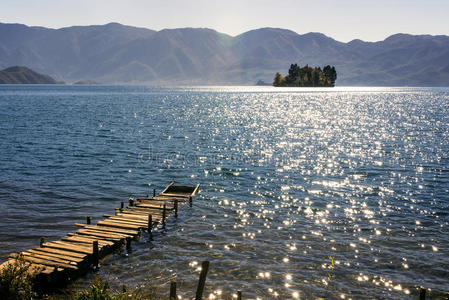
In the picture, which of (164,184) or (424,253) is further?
(164,184)

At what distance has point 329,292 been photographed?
18.6 meters

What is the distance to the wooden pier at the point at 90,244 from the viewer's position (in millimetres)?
18172

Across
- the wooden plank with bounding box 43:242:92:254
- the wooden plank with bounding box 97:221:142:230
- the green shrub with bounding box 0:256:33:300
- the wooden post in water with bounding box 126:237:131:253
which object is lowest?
the wooden post in water with bounding box 126:237:131:253

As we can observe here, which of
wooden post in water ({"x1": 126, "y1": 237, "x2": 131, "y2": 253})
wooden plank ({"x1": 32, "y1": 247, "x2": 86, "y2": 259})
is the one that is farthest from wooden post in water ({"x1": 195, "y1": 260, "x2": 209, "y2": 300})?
wooden post in water ({"x1": 126, "y1": 237, "x2": 131, "y2": 253})

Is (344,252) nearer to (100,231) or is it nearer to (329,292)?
(329,292)

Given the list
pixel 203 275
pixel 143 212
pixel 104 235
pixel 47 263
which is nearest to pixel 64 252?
pixel 47 263

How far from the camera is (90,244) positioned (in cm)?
2138

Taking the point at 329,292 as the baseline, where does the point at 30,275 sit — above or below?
above

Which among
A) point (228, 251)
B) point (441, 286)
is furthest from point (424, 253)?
point (228, 251)

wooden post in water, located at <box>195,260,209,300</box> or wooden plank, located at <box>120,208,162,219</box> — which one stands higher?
wooden post in water, located at <box>195,260,209,300</box>

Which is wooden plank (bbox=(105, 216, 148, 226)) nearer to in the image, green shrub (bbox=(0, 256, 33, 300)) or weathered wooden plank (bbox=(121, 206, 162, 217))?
weathered wooden plank (bbox=(121, 206, 162, 217))

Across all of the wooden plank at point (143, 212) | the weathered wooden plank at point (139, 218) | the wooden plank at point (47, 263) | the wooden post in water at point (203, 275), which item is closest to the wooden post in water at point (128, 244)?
the weathered wooden plank at point (139, 218)

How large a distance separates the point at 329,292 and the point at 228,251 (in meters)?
6.62

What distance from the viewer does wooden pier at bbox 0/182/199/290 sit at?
18.2 meters
